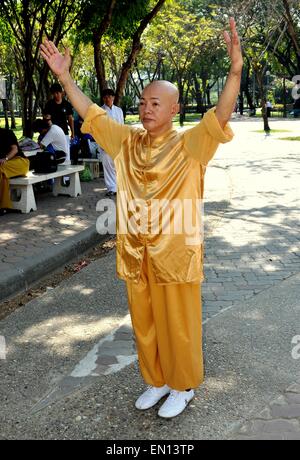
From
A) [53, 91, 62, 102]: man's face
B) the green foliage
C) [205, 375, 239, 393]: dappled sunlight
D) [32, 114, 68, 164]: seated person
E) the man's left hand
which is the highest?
the green foliage

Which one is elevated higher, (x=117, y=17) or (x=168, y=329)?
(x=117, y=17)

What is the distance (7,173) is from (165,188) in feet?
19.9

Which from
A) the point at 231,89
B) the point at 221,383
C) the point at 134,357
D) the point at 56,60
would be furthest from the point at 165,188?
the point at 134,357

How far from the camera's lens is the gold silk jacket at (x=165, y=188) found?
2.89m

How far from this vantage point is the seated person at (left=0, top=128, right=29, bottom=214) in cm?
851

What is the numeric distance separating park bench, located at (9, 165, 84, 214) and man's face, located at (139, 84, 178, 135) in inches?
234

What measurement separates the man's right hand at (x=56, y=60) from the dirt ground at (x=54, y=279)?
242 centimetres

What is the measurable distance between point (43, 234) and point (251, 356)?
403cm

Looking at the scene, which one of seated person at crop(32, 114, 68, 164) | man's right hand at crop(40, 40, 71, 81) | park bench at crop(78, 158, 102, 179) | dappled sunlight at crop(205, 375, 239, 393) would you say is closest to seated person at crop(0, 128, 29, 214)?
seated person at crop(32, 114, 68, 164)

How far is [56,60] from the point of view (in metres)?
3.24

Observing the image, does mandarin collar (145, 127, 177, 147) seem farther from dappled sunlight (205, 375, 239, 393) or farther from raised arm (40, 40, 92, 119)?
dappled sunlight (205, 375, 239, 393)

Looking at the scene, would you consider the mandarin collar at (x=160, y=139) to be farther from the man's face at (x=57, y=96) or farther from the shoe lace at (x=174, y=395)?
the man's face at (x=57, y=96)

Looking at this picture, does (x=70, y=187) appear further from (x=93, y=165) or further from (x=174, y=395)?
(x=174, y=395)

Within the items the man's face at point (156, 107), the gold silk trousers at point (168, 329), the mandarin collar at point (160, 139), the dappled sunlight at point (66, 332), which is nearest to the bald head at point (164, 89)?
the man's face at point (156, 107)
